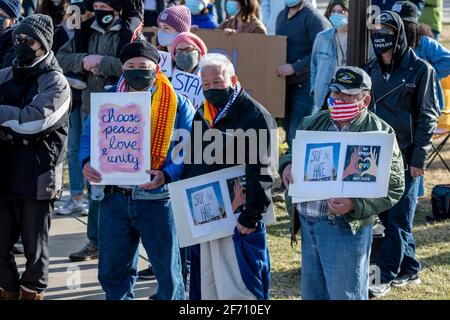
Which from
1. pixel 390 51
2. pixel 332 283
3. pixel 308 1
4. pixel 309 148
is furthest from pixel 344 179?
pixel 308 1

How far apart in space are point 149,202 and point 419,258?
3.01 m

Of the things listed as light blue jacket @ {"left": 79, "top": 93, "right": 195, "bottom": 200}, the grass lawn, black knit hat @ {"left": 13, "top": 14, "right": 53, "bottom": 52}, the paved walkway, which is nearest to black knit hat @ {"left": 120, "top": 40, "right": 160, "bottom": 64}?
light blue jacket @ {"left": 79, "top": 93, "right": 195, "bottom": 200}

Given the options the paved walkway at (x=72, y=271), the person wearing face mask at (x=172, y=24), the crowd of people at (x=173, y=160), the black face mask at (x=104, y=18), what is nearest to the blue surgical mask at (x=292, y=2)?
the crowd of people at (x=173, y=160)

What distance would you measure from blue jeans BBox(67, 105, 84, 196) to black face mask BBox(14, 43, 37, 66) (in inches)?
95.0

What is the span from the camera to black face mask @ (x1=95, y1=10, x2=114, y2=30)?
277 inches

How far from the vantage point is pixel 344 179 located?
503cm

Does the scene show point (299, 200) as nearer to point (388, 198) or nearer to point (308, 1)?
point (388, 198)

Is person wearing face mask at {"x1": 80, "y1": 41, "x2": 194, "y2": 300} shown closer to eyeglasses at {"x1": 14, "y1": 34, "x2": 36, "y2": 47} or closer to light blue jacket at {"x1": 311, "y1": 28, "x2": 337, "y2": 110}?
eyeglasses at {"x1": 14, "y1": 34, "x2": 36, "y2": 47}

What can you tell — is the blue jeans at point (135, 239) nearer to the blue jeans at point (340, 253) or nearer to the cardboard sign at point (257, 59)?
the blue jeans at point (340, 253)

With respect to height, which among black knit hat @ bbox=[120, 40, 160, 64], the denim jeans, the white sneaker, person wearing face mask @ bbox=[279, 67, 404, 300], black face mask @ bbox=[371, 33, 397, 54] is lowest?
the white sneaker

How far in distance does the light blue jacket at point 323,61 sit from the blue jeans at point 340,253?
3465 millimetres

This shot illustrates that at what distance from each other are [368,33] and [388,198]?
2.07 meters

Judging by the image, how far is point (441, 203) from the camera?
881cm

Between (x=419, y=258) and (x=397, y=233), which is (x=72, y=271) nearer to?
(x=397, y=233)
